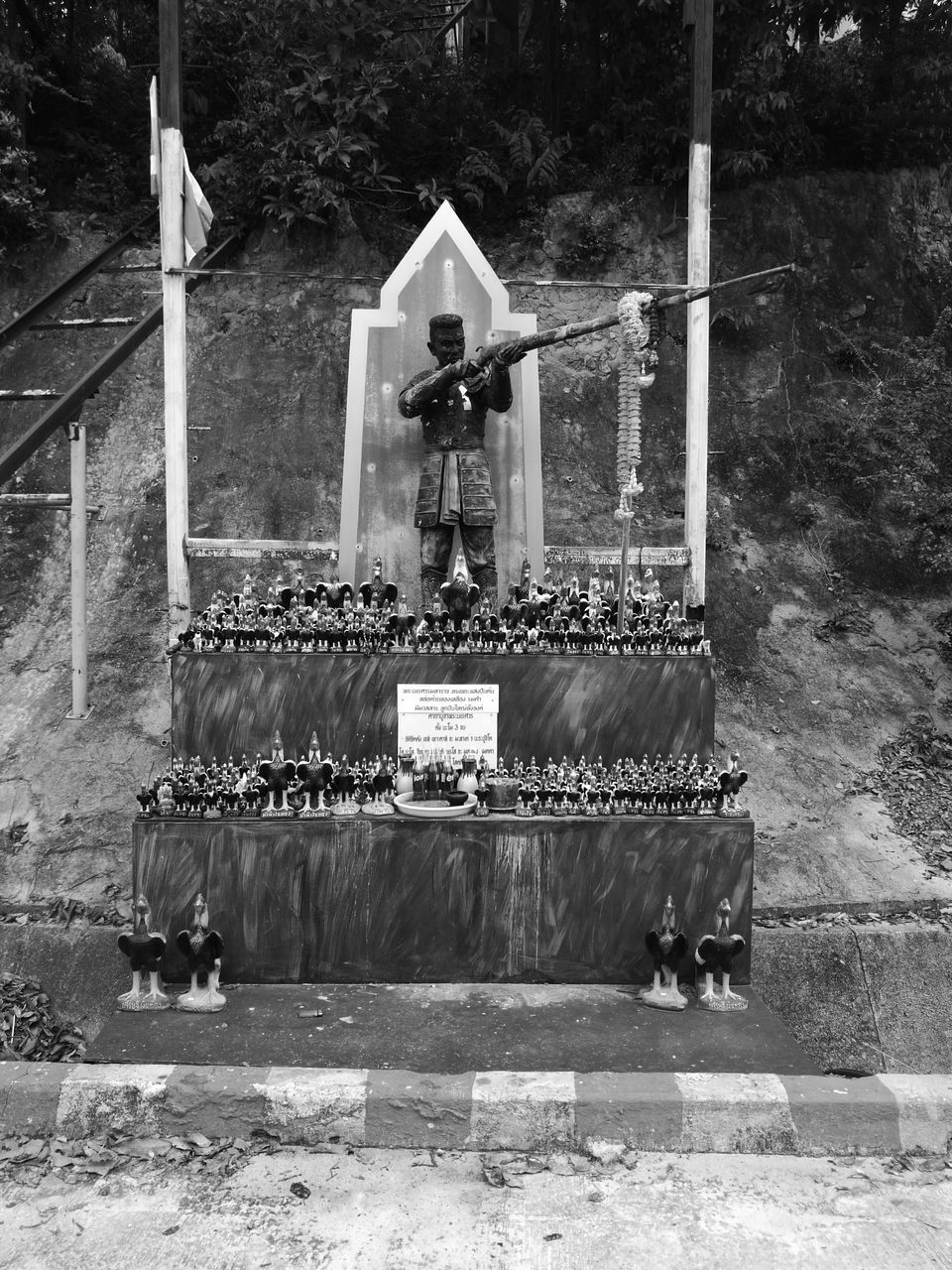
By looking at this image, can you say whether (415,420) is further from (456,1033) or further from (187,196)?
(456,1033)

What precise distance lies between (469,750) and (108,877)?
381 cm

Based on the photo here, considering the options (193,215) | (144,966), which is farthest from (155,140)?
(144,966)

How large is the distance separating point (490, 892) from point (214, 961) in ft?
6.19

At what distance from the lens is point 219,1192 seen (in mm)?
4887

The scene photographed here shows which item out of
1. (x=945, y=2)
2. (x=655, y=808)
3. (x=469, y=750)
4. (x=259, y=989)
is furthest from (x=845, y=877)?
(x=945, y=2)

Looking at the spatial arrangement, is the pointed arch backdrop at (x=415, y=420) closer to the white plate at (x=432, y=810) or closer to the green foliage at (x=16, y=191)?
the white plate at (x=432, y=810)

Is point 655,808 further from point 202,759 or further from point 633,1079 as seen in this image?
point 202,759

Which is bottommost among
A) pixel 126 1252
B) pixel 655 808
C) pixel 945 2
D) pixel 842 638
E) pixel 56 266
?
pixel 126 1252

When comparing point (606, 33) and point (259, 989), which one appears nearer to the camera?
point (259, 989)

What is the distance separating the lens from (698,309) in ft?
33.3

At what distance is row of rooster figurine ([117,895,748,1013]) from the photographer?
6.49 metres

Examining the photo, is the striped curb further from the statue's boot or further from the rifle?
the rifle

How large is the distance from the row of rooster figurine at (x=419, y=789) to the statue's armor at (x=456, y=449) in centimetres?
253

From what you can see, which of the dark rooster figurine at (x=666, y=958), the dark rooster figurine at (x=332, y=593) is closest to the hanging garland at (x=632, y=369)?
the dark rooster figurine at (x=332, y=593)
